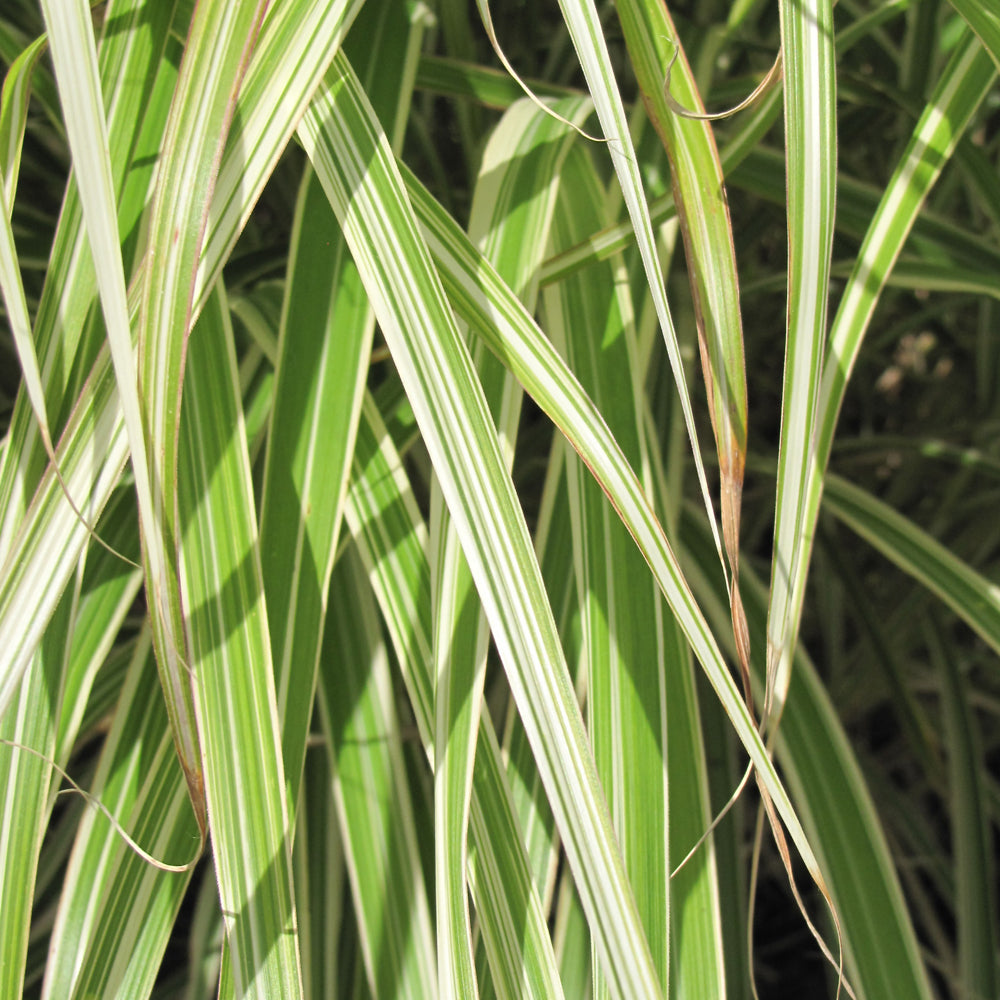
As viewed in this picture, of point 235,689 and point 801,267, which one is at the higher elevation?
point 801,267

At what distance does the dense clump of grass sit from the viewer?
0.26 metres

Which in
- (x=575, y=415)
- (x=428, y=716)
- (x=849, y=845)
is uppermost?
(x=575, y=415)

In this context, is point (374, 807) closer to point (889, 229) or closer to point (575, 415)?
point (575, 415)

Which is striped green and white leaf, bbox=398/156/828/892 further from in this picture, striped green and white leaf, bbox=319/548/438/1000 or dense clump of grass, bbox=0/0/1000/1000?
striped green and white leaf, bbox=319/548/438/1000

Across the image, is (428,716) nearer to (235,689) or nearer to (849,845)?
(235,689)

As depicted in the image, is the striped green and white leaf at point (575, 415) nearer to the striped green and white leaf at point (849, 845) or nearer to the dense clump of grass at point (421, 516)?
the dense clump of grass at point (421, 516)

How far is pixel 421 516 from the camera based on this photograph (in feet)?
1.45

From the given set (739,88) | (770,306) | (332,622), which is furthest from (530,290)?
(770,306)

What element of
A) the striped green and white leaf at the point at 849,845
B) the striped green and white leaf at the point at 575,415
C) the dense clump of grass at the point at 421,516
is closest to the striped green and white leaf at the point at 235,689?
the dense clump of grass at the point at 421,516

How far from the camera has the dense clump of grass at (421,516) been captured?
0.86ft

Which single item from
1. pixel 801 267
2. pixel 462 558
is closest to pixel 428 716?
pixel 462 558

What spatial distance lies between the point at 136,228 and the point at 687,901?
37 cm

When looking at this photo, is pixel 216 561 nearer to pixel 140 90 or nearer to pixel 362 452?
pixel 362 452

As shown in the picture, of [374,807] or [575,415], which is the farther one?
[374,807]
